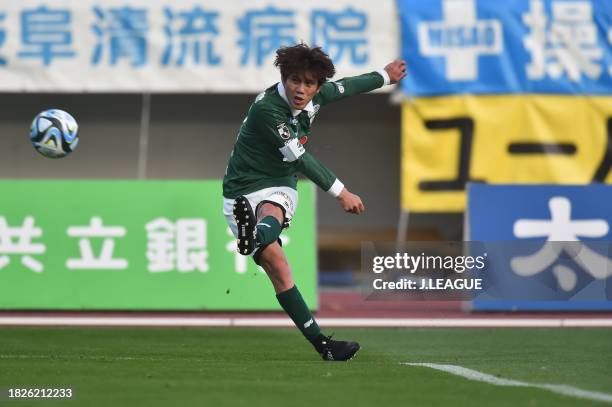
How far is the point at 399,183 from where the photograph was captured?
730 inches

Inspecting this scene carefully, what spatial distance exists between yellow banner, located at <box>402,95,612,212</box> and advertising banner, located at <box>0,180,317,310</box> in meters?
3.46

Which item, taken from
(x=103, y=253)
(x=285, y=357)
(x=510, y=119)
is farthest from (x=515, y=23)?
(x=285, y=357)

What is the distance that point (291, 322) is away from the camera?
37.9 feet

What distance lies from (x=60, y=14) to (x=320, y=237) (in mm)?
5033

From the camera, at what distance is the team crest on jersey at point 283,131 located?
295 inches

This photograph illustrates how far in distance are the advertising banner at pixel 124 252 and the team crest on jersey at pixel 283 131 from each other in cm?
488

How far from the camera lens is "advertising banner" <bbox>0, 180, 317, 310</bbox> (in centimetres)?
1240

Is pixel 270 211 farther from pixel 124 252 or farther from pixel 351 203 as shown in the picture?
pixel 124 252

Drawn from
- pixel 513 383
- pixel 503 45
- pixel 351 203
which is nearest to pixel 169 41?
pixel 503 45

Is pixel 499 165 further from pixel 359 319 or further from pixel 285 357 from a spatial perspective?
pixel 285 357

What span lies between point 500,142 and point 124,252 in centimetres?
548

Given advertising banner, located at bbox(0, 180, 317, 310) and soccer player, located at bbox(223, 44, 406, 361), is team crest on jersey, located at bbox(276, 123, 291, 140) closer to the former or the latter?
soccer player, located at bbox(223, 44, 406, 361)

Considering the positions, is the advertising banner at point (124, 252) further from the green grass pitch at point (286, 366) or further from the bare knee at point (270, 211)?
the bare knee at point (270, 211)

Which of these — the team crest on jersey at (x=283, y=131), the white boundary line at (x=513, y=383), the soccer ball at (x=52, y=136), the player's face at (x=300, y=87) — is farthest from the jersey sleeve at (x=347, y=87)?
the soccer ball at (x=52, y=136)
